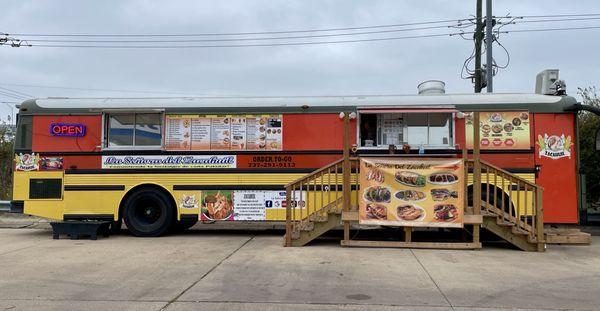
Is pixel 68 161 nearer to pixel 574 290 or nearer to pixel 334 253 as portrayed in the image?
pixel 334 253

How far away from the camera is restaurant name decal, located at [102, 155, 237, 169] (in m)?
10.9

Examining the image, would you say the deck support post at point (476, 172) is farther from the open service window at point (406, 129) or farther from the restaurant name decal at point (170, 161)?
the restaurant name decal at point (170, 161)

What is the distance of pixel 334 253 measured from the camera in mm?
9070

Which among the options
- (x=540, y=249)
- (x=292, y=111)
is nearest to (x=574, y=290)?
(x=540, y=249)

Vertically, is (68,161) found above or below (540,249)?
above

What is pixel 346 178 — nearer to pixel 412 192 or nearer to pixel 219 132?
pixel 412 192

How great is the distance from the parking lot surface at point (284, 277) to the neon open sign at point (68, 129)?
2.35m

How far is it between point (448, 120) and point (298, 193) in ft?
10.9

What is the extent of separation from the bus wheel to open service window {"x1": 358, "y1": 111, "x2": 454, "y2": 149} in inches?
171

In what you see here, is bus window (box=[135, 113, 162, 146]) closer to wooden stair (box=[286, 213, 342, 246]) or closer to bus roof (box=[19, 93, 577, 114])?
bus roof (box=[19, 93, 577, 114])

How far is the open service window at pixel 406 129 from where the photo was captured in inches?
405

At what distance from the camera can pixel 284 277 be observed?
23.4ft

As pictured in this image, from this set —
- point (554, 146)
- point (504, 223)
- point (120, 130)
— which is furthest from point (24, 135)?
point (554, 146)

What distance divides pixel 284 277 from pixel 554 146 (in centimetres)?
618
